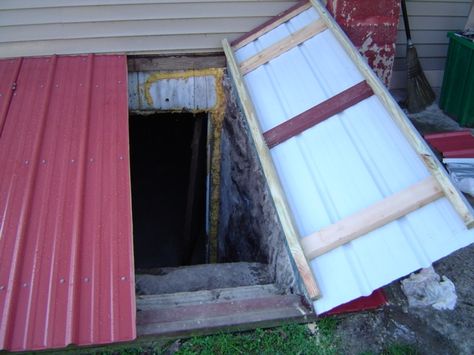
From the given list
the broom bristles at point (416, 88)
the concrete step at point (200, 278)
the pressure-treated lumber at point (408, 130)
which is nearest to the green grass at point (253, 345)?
the concrete step at point (200, 278)

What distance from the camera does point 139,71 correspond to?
5102 millimetres

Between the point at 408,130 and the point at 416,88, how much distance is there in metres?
2.66

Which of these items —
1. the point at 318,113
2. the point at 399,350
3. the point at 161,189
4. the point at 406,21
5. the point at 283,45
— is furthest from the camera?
the point at 161,189

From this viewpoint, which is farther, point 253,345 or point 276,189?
point 276,189

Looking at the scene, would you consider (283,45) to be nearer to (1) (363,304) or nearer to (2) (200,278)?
(2) (200,278)

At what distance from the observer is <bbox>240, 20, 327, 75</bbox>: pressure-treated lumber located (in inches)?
180

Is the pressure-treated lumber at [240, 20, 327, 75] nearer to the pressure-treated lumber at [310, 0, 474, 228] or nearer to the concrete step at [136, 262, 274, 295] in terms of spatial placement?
the pressure-treated lumber at [310, 0, 474, 228]

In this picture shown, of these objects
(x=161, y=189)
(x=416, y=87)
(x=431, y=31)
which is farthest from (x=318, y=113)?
(x=161, y=189)

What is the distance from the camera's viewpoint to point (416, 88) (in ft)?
18.8

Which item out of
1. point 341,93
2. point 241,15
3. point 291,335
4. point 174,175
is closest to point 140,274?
point 291,335

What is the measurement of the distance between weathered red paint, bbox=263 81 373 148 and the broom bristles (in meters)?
2.11

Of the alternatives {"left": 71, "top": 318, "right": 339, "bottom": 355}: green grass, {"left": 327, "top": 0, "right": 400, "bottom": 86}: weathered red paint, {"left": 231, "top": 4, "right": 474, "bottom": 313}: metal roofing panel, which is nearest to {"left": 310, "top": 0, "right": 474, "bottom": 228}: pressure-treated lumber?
{"left": 231, "top": 4, "right": 474, "bottom": 313}: metal roofing panel

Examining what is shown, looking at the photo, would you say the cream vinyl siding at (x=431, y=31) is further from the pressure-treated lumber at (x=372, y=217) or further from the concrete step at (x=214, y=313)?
the concrete step at (x=214, y=313)

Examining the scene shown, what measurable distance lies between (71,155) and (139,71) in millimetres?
1661
